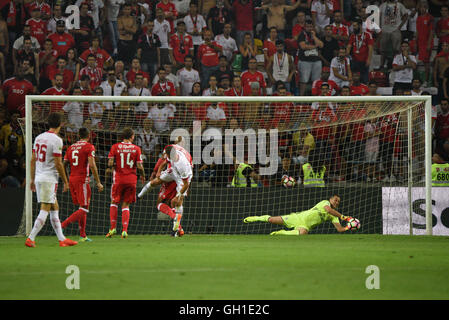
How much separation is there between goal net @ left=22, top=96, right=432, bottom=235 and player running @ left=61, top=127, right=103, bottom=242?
184 cm

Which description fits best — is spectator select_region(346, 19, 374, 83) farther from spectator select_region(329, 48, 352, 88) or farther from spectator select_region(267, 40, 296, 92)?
Result: spectator select_region(267, 40, 296, 92)

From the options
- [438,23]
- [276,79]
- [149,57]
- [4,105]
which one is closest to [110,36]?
[149,57]

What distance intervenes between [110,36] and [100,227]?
21.6ft

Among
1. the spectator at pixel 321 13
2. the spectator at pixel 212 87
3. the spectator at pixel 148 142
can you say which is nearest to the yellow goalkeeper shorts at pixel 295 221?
the spectator at pixel 148 142

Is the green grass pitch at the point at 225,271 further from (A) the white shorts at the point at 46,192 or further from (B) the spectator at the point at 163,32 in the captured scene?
(B) the spectator at the point at 163,32

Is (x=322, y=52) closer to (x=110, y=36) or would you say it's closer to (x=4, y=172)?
(x=110, y=36)

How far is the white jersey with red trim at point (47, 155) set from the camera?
9.48 m

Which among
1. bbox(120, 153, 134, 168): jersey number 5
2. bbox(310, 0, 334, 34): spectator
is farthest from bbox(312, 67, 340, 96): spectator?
bbox(120, 153, 134, 168): jersey number 5

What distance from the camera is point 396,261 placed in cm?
772

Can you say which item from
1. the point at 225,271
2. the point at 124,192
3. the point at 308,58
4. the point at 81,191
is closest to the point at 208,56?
the point at 308,58

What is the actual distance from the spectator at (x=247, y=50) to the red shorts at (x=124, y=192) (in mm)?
7296

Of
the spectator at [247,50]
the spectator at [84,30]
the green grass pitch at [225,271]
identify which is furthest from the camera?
the spectator at [247,50]

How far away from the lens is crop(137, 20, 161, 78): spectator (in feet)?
59.3

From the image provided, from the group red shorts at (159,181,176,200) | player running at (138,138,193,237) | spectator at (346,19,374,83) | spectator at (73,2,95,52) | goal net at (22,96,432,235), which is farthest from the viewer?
spectator at (346,19,374,83)
